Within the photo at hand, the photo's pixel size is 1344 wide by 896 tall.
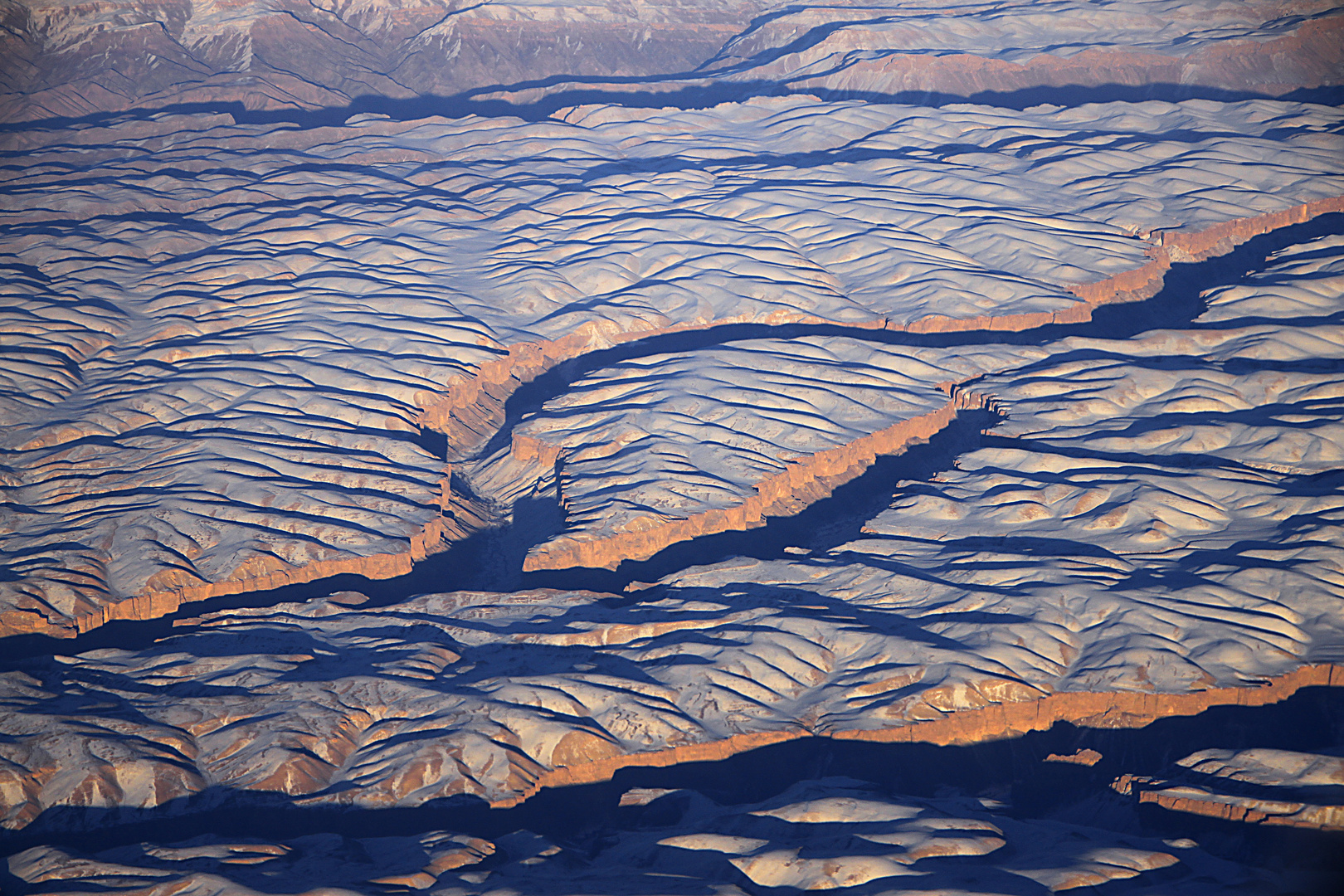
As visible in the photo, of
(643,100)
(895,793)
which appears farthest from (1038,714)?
(643,100)

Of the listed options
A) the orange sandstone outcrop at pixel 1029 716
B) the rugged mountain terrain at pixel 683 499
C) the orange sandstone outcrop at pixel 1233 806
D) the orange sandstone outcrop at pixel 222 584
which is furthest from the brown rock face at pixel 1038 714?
the orange sandstone outcrop at pixel 222 584

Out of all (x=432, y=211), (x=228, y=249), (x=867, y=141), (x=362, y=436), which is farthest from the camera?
(x=867, y=141)

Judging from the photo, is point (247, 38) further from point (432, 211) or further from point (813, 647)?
point (813, 647)

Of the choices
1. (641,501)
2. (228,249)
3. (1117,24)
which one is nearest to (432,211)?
(228,249)

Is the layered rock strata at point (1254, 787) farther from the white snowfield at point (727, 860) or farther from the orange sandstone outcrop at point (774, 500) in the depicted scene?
the orange sandstone outcrop at point (774, 500)

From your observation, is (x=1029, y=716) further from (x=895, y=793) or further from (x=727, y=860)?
(x=727, y=860)

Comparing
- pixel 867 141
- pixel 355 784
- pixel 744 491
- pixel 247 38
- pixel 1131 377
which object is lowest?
pixel 355 784
